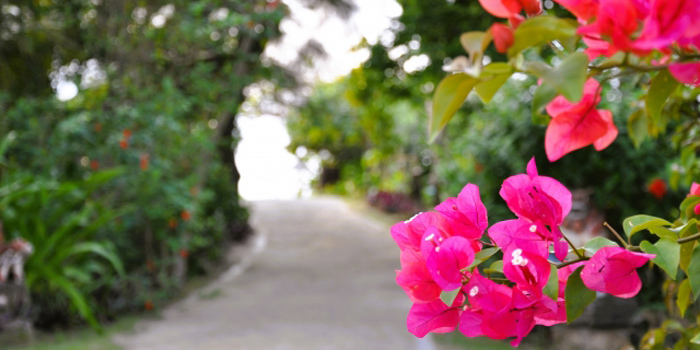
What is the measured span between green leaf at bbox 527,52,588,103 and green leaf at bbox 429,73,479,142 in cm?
5

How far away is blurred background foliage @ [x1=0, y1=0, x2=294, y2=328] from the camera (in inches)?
160

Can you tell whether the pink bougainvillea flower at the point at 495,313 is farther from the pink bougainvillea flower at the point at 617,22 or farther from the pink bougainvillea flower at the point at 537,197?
the pink bougainvillea flower at the point at 617,22

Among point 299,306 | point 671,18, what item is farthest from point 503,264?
point 299,306

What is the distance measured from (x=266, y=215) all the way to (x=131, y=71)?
721 centimetres

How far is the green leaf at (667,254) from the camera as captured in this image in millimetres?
529

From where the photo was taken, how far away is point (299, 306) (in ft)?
17.4

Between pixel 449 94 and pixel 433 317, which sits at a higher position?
pixel 449 94

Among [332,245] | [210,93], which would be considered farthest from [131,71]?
[332,245]

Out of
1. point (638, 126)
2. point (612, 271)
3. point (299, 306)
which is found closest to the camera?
point (612, 271)

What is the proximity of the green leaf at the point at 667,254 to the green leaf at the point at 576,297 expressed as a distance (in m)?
0.06

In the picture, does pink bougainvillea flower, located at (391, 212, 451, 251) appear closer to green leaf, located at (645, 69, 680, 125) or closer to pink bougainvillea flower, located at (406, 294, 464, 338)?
pink bougainvillea flower, located at (406, 294, 464, 338)

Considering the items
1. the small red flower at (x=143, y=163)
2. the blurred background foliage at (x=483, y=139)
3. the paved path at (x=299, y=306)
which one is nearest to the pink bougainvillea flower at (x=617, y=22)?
the blurred background foliage at (x=483, y=139)

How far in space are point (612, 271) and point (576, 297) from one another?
0.04 metres

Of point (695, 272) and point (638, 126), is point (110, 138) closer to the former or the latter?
point (638, 126)
